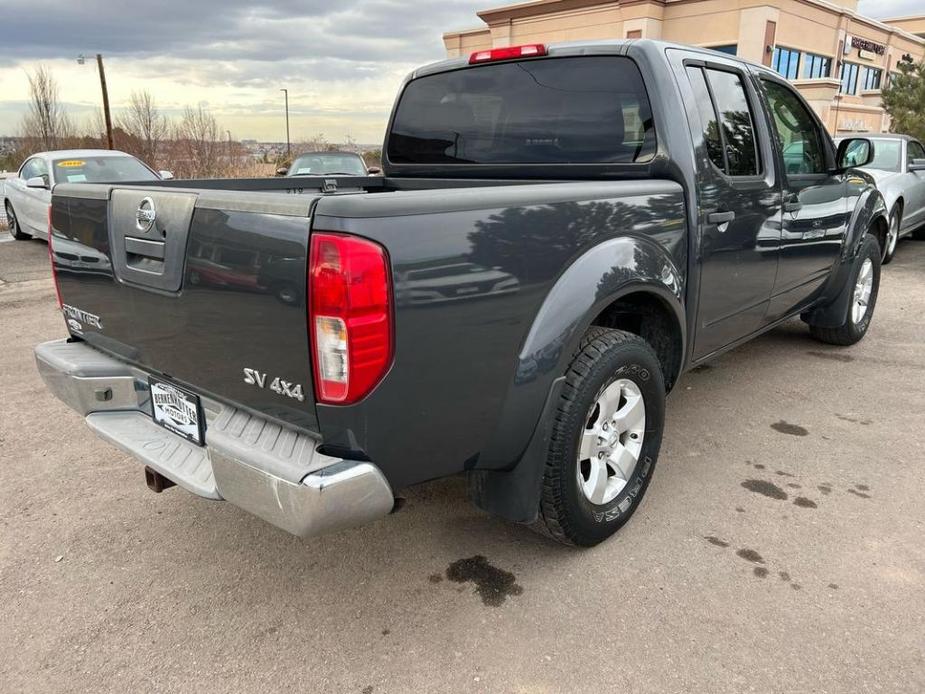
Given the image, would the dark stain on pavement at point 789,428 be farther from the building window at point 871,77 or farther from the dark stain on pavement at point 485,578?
the building window at point 871,77

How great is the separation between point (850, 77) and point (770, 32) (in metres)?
10.9

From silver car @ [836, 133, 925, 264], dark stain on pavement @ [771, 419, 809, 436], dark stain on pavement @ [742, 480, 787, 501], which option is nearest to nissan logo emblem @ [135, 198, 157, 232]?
dark stain on pavement @ [742, 480, 787, 501]

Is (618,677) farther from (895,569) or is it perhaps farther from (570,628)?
(895,569)

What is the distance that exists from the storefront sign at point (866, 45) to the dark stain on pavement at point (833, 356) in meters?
36.8

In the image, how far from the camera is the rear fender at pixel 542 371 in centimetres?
238

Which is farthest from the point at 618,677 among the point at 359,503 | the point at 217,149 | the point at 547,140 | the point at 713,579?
the point at 217,149

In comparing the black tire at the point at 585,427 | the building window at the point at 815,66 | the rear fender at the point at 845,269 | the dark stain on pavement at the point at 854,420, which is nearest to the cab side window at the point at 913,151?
the rear fender at the point at 845,269

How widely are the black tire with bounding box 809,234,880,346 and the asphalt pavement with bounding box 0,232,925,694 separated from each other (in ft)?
5.09

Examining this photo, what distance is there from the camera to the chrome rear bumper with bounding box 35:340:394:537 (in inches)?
77.9

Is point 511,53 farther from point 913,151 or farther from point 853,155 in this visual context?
point 913,151

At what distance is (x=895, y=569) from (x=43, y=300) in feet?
26.9

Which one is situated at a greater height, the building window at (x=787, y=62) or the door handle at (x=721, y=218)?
the building window at (x=787, y=62)

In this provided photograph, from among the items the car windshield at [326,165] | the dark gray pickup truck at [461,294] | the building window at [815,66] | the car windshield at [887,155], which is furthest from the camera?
the building window at [815,66]

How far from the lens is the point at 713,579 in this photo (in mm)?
2705
